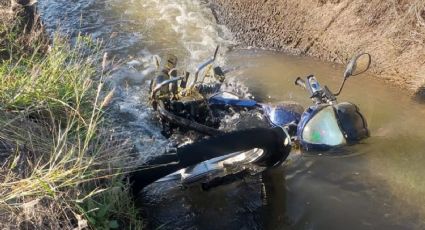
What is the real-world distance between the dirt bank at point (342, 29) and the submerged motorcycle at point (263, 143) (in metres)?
2.09

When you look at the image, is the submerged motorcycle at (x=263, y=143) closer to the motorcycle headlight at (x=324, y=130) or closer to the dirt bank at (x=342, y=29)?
the motorcycle headlight at (x=324, y=130)

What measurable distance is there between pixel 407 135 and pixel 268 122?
1797 mm

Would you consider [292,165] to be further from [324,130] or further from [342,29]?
[342,29]

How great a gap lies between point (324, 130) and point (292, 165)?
77 centimetres

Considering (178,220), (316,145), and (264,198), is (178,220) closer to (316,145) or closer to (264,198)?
(264,198)

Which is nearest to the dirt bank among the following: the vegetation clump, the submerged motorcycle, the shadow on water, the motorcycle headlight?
the submerged motorcycle

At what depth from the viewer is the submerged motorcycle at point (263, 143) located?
3.91 m

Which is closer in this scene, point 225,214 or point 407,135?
point 225,214

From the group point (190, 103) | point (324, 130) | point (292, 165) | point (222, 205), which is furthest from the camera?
point (292, 165)

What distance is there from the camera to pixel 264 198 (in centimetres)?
473

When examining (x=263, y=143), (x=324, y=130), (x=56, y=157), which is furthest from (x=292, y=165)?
(x=56, y=157)

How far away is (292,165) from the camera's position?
203 inches

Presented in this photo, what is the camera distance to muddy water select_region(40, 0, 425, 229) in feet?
14.9

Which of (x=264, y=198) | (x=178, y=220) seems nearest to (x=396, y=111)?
(x=264, y=198)
